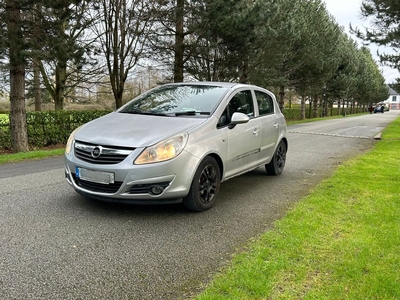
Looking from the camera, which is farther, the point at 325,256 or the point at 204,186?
the point at 204,186

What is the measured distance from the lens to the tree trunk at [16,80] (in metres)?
9.36

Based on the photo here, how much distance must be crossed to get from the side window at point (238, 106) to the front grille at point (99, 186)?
1634 millimetres

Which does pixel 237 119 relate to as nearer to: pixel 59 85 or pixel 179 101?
pixel 179 101

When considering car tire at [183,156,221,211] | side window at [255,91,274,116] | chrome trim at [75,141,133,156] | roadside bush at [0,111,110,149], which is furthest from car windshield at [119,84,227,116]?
roadside bush at [0,111,110,149]

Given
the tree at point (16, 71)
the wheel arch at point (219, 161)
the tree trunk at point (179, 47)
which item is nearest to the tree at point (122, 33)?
the tree trunk at point (179, 47)

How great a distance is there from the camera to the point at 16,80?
34.6ft

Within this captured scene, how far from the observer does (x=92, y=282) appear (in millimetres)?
2709

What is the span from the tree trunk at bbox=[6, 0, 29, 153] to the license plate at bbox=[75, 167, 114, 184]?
6.87m

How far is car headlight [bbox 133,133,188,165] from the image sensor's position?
3848mm

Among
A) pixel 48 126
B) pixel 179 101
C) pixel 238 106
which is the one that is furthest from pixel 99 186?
pixel 48 126

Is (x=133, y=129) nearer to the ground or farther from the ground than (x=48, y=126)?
farther from the ground

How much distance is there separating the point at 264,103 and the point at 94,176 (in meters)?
3.48

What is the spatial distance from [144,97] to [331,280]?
3922mm

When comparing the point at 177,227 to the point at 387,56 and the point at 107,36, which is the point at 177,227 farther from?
the point at 387,56
